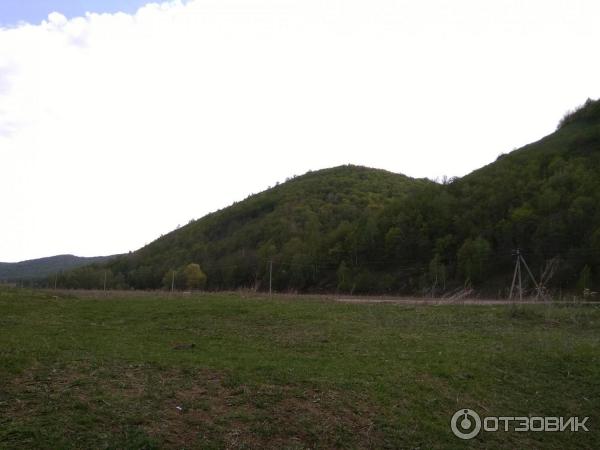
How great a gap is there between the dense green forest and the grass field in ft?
56.6

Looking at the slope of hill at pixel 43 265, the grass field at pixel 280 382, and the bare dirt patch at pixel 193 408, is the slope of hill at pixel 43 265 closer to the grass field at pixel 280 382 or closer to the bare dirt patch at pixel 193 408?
the grass field at pixel 280 382

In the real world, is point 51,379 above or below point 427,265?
below

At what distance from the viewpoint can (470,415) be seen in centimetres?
723

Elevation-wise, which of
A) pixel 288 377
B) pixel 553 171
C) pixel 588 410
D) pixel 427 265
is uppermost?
pixel 553 171

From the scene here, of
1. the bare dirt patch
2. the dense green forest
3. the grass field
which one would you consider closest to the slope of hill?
the dense green forest

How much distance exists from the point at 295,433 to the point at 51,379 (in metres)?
3.59

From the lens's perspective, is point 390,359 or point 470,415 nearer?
point 470,415

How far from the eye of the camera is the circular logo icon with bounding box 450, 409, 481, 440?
6695 mm

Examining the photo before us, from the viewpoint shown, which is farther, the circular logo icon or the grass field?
the circular logo icon

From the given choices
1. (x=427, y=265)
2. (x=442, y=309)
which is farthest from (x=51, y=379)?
(x=427, y=265)

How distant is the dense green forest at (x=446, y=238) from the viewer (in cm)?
3216

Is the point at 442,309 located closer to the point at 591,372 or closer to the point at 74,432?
the point at 591,372

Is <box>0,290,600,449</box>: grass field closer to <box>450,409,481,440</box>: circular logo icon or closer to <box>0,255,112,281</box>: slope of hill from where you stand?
<box>450,409,481,440</box>: circular logo icon

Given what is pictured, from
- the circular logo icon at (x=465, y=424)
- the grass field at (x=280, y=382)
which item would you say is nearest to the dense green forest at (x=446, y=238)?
the grass field at (x=280, y=382)
